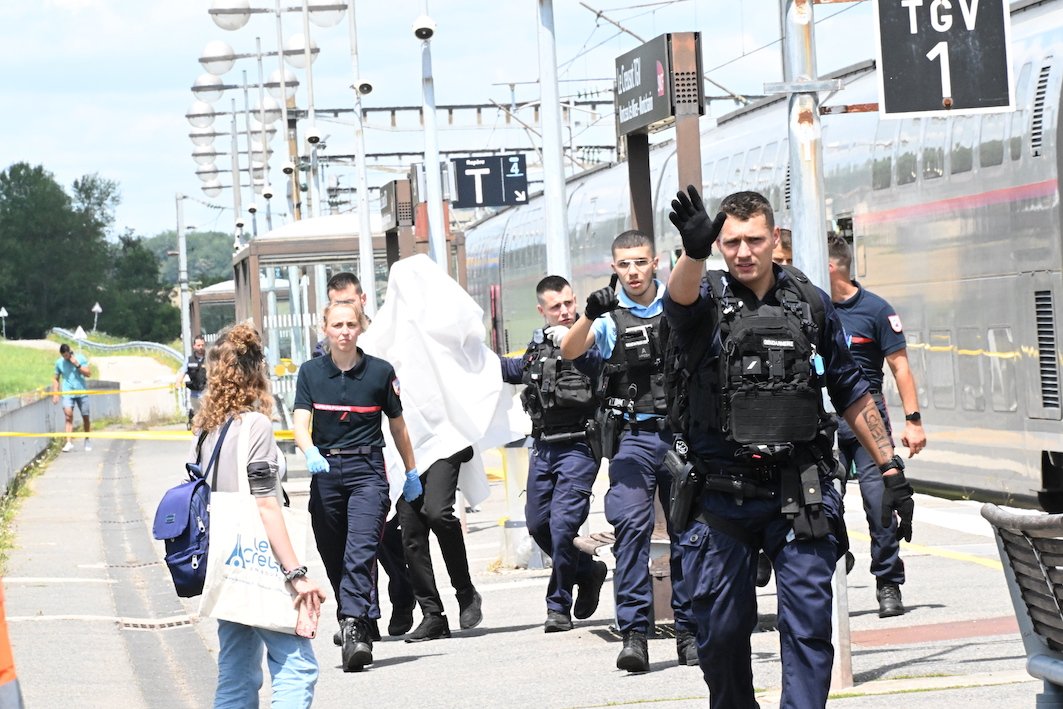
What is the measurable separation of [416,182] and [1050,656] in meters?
14.2

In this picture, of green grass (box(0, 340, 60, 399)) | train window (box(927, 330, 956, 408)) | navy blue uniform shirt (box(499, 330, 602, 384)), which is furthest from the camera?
green grass (box(0, 340, 60, 399))

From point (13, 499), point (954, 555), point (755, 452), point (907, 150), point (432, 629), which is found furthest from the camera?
point (13, 499)

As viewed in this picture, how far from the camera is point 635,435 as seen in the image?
28.2ft

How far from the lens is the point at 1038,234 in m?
13.0

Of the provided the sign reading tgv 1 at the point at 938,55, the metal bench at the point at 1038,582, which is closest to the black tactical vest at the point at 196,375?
the sign reading tgv 1 at the point at 938,55

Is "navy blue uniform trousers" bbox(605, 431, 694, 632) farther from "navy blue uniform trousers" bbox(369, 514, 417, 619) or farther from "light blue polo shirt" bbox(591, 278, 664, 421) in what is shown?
"navy blue uniform trousers" bbox(369, 514, 417, 619)

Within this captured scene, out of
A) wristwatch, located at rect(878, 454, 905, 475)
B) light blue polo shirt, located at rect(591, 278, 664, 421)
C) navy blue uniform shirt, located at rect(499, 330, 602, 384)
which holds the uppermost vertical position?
light blue polo shirt, located at rect(591, 278, 664, 421)

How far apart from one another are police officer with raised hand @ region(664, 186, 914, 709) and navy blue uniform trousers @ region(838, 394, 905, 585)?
11.9 feet

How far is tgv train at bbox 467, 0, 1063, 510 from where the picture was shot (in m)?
13.0

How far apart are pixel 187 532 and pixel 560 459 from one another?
3.81 metres

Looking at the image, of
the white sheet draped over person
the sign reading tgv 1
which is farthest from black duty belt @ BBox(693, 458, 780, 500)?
the white sheet draped over person

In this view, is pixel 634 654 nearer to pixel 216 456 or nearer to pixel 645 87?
pixel 216 456

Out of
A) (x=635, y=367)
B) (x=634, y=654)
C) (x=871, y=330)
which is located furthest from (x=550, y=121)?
(x=634, y=654)

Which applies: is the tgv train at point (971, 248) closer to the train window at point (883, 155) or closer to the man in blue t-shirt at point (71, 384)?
the train window at point (883, 155)
